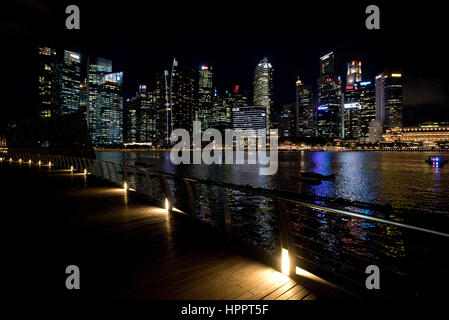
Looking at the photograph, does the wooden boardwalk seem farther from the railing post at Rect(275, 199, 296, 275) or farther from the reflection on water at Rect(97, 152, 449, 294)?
the reflection on water at Rect(97, 152, 449, 294)

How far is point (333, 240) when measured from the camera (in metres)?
11.1

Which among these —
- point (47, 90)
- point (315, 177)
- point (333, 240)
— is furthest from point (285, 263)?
point (47, 90)

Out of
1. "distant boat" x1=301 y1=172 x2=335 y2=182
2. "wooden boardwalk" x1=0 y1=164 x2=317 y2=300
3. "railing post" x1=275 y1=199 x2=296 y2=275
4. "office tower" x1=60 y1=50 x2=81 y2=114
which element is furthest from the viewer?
"office tower" x1=60 y1=50 x2=81 y2=114

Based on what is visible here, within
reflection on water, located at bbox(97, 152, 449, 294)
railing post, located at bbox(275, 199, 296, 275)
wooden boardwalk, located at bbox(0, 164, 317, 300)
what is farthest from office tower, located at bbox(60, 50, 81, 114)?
railing post, located at bbox(275, 199, 296, 275)

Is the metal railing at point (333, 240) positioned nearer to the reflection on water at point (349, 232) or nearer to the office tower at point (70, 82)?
the reflection on water at point (349, 232)

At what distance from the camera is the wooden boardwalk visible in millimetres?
3254

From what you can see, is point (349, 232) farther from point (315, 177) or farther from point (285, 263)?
point (315, 177)

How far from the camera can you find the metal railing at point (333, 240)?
10.3 feet

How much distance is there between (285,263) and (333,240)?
8.82 m

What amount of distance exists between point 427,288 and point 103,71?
743ft

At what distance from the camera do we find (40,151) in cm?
3678

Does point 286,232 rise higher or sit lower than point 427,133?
lower

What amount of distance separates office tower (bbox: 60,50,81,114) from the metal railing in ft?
429
